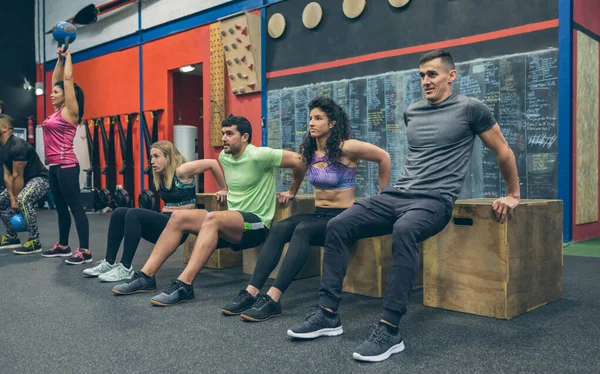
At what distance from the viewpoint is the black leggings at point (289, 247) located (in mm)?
2143

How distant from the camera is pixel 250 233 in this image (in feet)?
8.38

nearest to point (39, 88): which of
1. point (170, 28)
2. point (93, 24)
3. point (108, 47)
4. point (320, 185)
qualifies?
point (93, 24)

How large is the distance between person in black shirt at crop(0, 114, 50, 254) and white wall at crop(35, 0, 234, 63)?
3093mm

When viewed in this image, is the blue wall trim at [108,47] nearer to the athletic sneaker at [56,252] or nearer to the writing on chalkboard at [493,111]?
the writing on chalkboard at [493,111]

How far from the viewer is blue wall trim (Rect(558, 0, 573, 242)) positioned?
3707 mm

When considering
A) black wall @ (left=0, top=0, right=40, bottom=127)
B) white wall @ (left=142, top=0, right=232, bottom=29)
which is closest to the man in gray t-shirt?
white wall @ (left=142, top=0, right=232, bottom=29)

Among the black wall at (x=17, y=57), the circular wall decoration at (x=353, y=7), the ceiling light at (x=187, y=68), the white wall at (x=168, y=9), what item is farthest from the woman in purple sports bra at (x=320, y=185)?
the black wall at (x=17, y=57)

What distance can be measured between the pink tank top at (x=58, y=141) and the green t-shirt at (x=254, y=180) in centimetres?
139

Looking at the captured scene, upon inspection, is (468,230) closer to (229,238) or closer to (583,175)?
(229,238)

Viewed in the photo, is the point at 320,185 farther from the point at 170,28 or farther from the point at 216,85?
the point at 170,28

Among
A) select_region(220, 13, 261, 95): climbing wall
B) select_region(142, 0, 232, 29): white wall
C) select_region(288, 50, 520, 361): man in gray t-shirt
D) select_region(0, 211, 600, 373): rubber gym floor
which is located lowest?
select_region(0, 211, 600, 373): rubber gym floor

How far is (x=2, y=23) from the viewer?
9000 mm

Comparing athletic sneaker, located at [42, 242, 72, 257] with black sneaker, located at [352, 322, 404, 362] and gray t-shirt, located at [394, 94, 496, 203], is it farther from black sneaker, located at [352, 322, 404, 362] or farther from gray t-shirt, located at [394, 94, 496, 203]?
black sneaker, located at [352, 322, 404, 362]

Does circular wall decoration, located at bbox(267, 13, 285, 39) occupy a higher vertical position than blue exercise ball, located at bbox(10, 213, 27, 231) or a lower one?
higher
